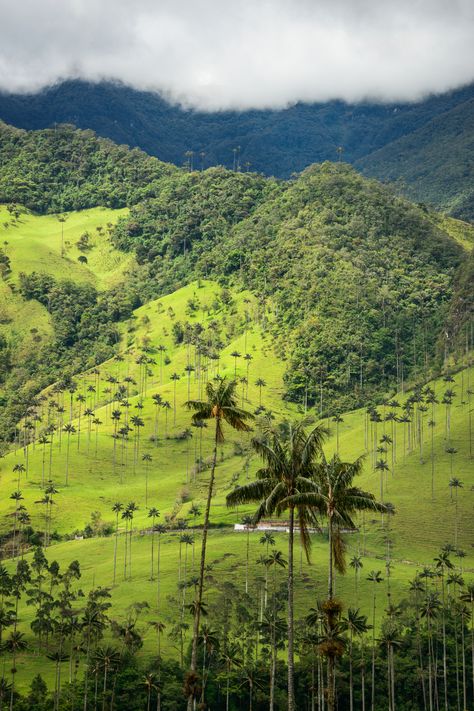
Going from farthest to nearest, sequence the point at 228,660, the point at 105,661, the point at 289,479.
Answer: the point at 228,660 < the point at 105,661 < the point at 289,479

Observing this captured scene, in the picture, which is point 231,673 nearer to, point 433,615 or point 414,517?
point 433,615

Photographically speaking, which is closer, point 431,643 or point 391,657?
point 391,657

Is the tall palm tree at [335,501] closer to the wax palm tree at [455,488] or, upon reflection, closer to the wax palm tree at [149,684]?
the wax palm tree at [149,684]

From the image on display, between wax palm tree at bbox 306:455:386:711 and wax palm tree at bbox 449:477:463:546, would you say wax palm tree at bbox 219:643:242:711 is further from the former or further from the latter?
wax palm tree at bbox 449:477:463:546

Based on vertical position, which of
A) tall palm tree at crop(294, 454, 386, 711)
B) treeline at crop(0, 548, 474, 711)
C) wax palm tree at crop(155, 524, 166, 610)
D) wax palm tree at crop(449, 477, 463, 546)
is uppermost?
tall palm tree at crop(294, 454, 386, 711)

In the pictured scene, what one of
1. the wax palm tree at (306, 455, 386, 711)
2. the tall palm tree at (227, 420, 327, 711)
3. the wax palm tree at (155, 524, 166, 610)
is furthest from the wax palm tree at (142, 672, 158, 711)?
the wax palm tree at (306, 455, 386, 711)

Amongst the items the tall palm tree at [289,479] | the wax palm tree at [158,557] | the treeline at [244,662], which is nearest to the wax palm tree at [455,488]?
the treeline at [244,662]

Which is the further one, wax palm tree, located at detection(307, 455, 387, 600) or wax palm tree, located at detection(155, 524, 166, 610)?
wax palm tree, located at detection(155, 524, 166, 610)

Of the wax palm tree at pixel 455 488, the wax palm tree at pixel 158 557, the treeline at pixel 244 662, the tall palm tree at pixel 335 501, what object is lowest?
the treeline at pixel 244 662

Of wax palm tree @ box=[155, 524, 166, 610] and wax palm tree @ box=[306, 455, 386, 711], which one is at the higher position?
wax palm tree @ box=[306, 455, 386, 711]

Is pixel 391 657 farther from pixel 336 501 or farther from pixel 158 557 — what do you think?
pixel 158 557

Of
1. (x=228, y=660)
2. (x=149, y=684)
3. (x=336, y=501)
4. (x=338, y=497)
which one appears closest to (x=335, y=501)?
(x=336, y=501)

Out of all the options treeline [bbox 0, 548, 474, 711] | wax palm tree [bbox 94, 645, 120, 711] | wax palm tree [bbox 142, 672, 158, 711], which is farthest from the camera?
treeline [bbox 0, 548, 474, 711]

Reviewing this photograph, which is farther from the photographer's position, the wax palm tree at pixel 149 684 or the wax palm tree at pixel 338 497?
the wax palm tree at pixel 149 684
